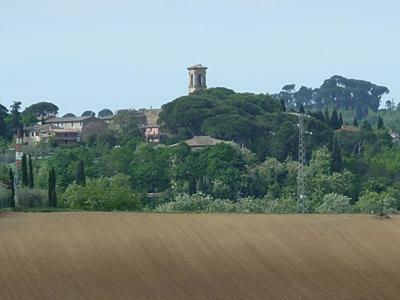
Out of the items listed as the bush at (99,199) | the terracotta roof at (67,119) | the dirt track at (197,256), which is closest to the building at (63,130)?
the terracotta roof at (67,119)

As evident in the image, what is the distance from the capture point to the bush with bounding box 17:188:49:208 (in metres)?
72.1

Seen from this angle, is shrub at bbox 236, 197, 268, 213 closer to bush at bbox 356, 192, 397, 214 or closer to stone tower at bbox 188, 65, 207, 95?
bush at bbox 356, 192, 397, 214

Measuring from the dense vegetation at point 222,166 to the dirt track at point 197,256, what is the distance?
41.2 feet

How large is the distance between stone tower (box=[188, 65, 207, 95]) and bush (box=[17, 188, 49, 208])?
99671 millimetres

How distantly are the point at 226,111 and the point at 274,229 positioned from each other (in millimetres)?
75994

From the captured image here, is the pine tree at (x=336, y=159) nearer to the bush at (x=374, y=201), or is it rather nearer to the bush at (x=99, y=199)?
the bush at (x=374, y=201)

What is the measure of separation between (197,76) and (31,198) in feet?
336

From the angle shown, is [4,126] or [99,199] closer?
[99,199]

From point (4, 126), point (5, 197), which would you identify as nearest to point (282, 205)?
point (5, 197)

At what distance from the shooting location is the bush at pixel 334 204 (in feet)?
286

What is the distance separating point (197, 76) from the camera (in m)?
175

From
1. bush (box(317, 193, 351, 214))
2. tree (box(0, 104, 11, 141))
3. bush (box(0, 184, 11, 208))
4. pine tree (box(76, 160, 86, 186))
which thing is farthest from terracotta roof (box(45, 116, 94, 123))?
bush (box(0, 184, 11, 208))

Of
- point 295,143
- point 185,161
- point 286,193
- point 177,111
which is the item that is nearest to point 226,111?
point 177,111

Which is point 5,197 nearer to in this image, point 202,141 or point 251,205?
point 251,205
